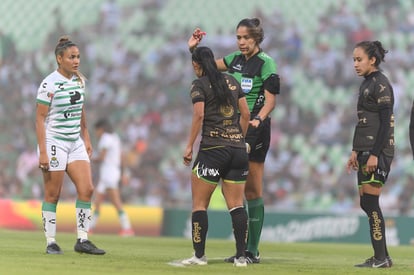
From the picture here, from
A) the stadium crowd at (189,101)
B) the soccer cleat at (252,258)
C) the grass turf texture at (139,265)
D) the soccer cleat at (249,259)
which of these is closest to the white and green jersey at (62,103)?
the grass turf texture at (139,265)

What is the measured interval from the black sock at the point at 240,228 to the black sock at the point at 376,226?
59.2 inches

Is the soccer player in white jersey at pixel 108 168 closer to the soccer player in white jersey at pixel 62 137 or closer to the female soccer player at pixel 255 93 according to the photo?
the soccer player in white jersey at pixel 62 137

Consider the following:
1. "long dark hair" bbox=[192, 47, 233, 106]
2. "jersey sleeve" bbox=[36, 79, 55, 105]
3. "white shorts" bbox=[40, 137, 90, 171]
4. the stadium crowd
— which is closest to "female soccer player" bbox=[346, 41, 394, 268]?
"long dark hair" bbox=[192, 47, 233, 106]

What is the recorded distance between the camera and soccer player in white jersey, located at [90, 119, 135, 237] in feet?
61.6

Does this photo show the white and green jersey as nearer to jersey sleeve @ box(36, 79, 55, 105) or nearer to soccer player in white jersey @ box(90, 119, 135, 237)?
jersey sleeve @ box(36, 79, 55, 105)

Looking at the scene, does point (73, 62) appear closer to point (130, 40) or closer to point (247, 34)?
point (247, 34)

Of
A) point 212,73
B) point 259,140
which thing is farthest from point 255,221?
point 212,73

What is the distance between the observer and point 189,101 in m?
24.5

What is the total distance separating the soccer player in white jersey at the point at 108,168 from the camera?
18784mm

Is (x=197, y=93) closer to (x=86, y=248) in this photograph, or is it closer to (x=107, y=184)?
(x=86, y=248)

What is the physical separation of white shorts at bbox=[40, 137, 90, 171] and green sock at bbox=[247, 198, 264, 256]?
2.10 m

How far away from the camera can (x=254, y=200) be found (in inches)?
397

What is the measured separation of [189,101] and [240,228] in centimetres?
1569

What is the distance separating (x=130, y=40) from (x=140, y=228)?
7260mm
